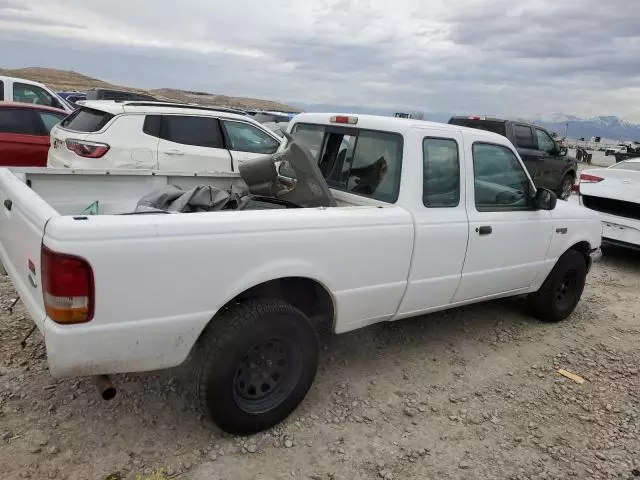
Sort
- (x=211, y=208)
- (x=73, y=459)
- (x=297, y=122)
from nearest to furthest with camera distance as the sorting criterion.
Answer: (x=73, y=459) < (x=211, y=208) < (x=297, y=122)

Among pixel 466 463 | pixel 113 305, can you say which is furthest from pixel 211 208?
pixel 466 463

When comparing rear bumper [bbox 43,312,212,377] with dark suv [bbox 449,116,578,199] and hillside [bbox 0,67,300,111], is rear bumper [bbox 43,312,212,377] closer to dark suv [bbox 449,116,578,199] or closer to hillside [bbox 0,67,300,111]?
dark suv [bbox 449,116,578,199]

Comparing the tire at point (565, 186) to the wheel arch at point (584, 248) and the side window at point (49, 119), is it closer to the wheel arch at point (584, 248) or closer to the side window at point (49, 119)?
the wheel arch at point (584, 248)

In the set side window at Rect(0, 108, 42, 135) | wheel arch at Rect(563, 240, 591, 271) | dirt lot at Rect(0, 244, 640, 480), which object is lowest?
dirt lot at Rect(0, 244, 640, 480)

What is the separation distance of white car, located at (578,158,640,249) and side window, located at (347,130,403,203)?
4.93 metres

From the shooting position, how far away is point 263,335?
289 centimetres

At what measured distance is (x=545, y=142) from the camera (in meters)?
12.3

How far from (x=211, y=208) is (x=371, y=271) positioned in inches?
44.4

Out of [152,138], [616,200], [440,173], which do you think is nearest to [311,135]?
[440,173]

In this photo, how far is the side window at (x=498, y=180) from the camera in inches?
159

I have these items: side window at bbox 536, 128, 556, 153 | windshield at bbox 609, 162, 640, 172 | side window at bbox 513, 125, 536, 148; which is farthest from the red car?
side window at bbox 536, 128, 556, 153

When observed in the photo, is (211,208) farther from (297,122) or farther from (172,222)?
(297,122)

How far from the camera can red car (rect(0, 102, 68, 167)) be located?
798 centimetres

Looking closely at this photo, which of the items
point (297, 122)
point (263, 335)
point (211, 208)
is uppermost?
point (297, 122)
